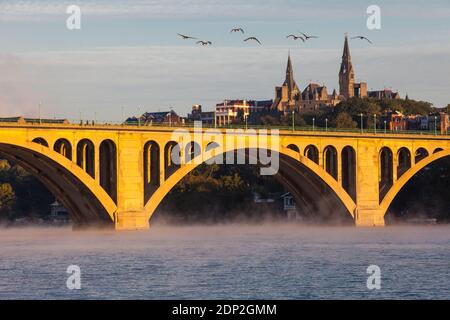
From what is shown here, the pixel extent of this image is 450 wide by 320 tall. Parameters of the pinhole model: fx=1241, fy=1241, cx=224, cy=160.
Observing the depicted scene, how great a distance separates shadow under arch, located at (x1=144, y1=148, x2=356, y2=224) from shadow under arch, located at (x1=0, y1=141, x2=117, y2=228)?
12064mm

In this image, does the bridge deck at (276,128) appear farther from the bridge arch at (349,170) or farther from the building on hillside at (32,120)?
the bridge arch at (349,170)

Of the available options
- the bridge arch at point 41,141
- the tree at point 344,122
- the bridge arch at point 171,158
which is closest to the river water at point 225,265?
the bridge arch at point 171,158

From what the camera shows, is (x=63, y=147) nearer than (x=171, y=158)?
Yes

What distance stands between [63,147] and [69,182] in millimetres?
3224

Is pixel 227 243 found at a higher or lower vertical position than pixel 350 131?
lower

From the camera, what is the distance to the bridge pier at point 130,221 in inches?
4360

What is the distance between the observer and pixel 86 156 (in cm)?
11356

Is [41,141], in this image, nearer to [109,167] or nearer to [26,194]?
[109,167]

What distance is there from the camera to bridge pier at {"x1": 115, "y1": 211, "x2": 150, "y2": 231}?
110750mm

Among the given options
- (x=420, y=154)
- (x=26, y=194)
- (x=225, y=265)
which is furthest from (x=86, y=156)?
(x=26, y=194)

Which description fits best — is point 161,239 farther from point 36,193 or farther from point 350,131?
point 36,193
